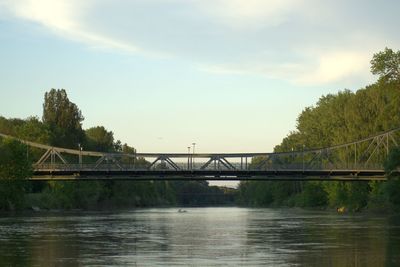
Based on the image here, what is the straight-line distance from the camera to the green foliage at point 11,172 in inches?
4385

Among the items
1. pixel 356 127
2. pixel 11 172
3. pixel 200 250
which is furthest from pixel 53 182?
pixel 200 250

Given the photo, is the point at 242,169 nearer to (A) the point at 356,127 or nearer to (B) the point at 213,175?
(B) the point at 213,175

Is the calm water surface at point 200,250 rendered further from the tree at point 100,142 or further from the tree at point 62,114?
the tree at point 100,142

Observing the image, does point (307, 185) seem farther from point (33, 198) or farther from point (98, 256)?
point (98, 256)

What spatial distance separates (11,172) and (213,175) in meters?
28.6

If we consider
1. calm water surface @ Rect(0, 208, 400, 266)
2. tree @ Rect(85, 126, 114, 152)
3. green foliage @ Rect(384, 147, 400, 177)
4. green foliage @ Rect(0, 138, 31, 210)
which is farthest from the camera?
tree @ Rect(85, 126, 114, 152)

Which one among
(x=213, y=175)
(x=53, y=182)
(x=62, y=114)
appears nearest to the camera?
(x=213, y=175)

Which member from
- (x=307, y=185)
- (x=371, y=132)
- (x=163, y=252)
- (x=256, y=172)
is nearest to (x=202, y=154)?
(x=256, y=172)

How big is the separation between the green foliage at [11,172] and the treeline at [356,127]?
4822 centimetres

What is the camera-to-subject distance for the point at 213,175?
118 metres

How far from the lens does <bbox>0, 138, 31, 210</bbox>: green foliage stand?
111 meters

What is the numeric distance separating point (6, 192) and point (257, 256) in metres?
81.3

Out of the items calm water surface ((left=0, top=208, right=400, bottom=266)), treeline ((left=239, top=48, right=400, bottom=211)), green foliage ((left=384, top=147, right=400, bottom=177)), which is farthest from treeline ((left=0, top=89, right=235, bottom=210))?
calm water surface ((left=0, top=208, right=400, bottom=266))

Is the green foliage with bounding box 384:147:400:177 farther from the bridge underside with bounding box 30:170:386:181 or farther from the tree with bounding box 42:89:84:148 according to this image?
the tree with bounding box 42:89:84:148
